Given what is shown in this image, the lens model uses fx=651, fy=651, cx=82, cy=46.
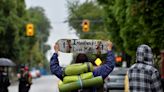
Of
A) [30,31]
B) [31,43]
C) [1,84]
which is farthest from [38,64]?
[1,84]

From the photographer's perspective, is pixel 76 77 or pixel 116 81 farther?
pixel 116 81

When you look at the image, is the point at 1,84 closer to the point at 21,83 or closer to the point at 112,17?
the point at 21,83

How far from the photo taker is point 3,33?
64688 mm

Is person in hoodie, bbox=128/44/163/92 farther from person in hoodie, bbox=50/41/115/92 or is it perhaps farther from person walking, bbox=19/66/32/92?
person walking, bbox=19/66/32/92

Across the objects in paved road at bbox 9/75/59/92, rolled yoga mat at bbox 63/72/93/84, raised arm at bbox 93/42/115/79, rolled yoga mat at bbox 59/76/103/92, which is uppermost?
raised arm at bbox 93/42/115/79

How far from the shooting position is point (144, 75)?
9.15m

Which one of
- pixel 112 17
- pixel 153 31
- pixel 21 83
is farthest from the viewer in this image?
pixel 112 17

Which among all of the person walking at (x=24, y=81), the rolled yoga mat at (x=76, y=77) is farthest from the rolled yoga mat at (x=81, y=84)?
the person walking at (x=24, y=81)

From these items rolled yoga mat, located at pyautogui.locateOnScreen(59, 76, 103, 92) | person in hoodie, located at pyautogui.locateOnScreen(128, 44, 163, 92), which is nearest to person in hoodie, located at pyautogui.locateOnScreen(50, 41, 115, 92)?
Result: rolled yoga mat, located at pyautogui.locateOnScreen(59, 76, 103, 92)

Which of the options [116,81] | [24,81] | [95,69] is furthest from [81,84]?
[116,81]

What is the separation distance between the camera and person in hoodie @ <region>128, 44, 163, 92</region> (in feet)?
29.8

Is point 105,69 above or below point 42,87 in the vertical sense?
above

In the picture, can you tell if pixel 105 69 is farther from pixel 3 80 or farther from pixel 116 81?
pixel 116 81

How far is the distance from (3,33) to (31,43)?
35.9 m
